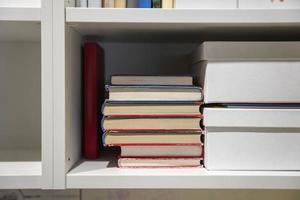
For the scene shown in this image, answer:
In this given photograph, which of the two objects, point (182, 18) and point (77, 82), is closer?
point (182, 18)

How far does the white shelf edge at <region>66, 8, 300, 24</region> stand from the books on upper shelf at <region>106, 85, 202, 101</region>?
13 cm

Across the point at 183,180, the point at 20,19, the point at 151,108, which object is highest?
the point at 20,19

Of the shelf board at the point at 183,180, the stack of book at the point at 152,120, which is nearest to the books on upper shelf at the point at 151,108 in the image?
the stack of book at the point at 152,120

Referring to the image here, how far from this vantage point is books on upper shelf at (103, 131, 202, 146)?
66cm

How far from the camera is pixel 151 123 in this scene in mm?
659

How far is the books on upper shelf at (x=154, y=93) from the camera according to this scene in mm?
659

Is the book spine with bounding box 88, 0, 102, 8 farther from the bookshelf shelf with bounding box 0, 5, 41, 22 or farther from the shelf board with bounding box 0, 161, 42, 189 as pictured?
the shelf board with bounding box 0, 161, 42, 189

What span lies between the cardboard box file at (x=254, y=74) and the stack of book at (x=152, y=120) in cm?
5

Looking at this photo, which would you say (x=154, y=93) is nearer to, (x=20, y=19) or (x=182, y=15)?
(x=182, y=15)

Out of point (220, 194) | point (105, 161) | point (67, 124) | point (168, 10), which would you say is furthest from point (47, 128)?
point (220, 194)

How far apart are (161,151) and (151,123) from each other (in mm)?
60

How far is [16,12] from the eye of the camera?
23.2 inches

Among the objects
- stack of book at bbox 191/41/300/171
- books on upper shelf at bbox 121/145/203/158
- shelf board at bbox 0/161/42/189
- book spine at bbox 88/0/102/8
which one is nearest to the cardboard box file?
stack of book at bbox 191/41/300/171

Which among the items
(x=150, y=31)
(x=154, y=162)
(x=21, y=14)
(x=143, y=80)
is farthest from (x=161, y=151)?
(x=21, y=14)
